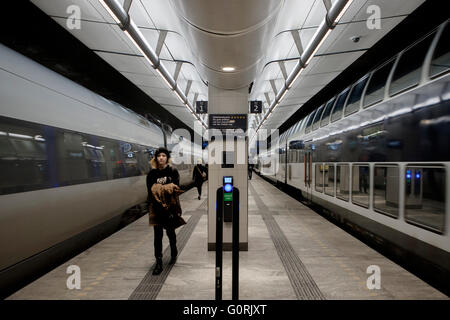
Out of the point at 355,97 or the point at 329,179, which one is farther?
the point at 329,179

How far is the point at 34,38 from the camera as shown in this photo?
23.5ft

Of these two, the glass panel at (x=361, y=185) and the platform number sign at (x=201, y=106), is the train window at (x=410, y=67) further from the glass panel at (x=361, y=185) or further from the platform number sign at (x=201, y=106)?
the platform number sign at (x=201, y=106)

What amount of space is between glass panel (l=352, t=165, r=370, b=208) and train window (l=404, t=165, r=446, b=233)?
1.37 m

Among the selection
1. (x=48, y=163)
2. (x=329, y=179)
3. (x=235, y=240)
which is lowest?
(x=235, y=240)

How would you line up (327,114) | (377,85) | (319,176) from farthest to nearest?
(319,176)
(327,114)
(377,85)

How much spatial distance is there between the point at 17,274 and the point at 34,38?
629cm

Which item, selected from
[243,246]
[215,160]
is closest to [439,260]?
[243,246]

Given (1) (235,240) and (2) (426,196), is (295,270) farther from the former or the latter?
(2) (426,196)

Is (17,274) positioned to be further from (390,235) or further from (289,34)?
(289,34)

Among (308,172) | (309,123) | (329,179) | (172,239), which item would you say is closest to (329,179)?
(329,179)

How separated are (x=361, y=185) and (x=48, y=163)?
5.96 m

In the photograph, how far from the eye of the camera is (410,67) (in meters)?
4.43

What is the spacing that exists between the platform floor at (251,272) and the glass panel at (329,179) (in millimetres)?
1907

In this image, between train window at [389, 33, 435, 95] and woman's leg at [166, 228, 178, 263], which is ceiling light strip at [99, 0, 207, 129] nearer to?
woman's leg at [166, 228, 178, 263]
